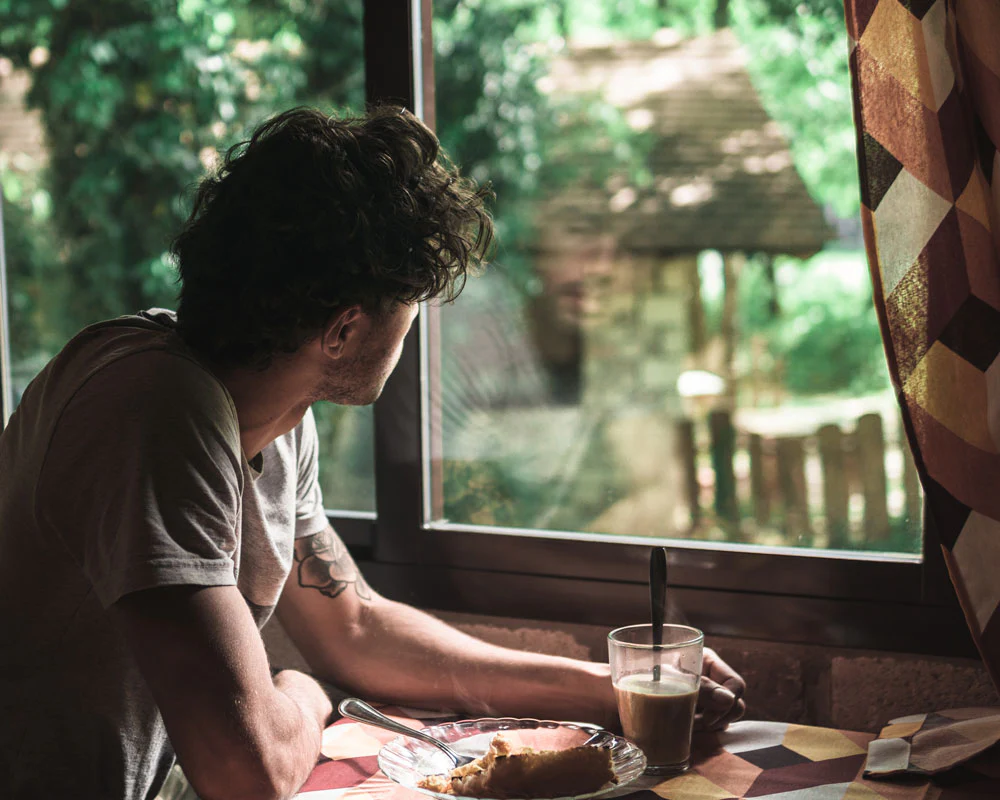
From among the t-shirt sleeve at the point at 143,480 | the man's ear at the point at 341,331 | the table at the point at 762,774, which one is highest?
the man's ear at the point at 341,331

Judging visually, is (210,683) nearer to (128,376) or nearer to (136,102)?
(128,376)

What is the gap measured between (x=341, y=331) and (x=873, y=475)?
1.09 metres

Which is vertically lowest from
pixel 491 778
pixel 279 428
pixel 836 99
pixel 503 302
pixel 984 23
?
pixel 491 778

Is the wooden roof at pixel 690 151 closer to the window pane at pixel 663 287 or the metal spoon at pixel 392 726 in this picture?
the window pane at pixel 663 287

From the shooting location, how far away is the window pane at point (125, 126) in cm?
188

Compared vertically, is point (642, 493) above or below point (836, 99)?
below

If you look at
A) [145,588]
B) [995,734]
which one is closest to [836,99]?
[995,734]

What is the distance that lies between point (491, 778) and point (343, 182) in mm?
635

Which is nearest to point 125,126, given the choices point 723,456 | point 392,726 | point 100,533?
point 100,533

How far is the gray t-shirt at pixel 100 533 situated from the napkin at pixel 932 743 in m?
0.69

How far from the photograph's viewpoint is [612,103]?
2682 mm

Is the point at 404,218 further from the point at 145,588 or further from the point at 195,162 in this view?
the point at 195,162

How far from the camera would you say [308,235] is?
1.06 metres

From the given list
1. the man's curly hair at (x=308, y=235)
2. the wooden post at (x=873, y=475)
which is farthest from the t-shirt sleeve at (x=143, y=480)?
the wooden post at (x=873, y=475)
